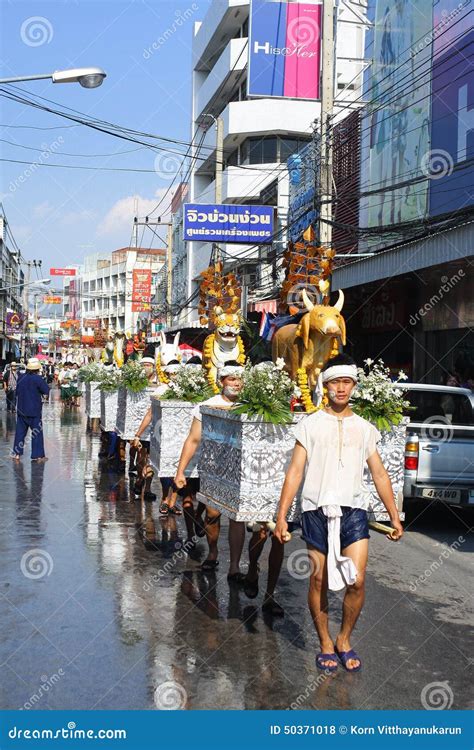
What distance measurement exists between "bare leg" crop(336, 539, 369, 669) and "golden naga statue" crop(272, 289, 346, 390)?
2.60m

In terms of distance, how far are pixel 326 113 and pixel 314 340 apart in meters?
9.36

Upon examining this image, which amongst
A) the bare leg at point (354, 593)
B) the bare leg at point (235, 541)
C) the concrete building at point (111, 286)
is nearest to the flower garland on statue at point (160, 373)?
the bare leg at point (235, 541)

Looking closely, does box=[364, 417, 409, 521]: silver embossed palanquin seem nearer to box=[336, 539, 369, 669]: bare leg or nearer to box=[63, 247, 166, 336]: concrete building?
box=[336, 539, 369, 669]: bare leg

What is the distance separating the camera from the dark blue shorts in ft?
17.9

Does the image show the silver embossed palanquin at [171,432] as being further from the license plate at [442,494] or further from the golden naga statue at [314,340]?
the license plate at [442,494]

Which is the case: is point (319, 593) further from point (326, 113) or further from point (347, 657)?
point (326, 113)

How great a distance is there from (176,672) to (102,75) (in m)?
10.9

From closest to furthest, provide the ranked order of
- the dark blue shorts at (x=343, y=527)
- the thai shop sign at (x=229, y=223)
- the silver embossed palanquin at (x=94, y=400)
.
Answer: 1. the dark blue shorts at (x=343, y=527)
2. the silver embossed palanquin at (x=94, y=400)
3. the thai shop sign at (x=229, y=223)

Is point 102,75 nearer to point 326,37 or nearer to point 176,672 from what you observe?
point 326,37

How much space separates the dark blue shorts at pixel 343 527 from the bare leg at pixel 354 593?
0.04m

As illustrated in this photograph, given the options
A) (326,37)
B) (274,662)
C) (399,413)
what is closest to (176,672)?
(274,662)

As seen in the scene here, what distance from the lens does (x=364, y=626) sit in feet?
21.2

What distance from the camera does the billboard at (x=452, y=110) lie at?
54.6ft

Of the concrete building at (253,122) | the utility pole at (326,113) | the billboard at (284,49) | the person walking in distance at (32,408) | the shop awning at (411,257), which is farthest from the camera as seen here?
the concrete building at (253,122)
